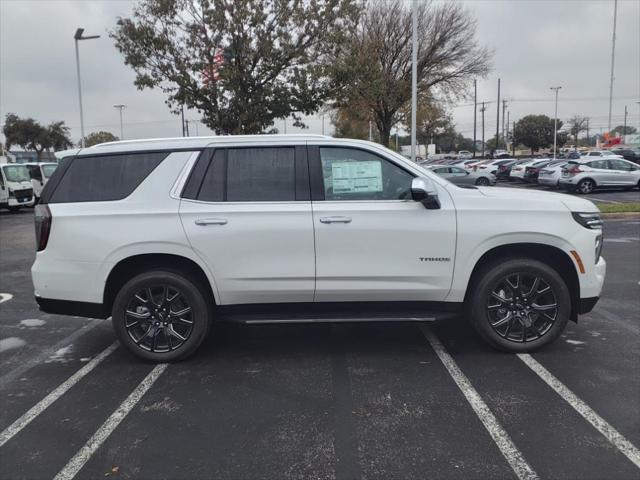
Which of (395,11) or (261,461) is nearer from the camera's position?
(261,461)

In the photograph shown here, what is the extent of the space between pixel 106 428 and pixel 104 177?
2.13 m

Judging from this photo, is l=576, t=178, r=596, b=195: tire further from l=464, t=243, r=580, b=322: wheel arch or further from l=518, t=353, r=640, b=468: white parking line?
l=518, t=353, r=640, b=468: white parking line

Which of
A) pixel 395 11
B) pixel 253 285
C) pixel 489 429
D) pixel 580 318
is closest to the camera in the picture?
pixel 489 429

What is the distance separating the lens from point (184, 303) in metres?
4.65

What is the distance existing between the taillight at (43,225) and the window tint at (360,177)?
233cm

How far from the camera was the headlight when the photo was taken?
4594 mm

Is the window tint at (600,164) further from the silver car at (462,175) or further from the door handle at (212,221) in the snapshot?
the door handle at (212,221)

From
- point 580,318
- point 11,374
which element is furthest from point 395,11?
point 11,374

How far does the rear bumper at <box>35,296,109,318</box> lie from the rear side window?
2.82ft

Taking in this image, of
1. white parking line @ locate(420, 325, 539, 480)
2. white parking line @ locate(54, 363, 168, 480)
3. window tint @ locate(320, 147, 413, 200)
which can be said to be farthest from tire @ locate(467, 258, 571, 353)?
white parking line @ locate(54, 363, 168, 480)

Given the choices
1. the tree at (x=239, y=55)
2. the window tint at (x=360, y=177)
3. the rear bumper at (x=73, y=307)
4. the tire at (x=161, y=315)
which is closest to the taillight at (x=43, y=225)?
the rear bumper at (x=73, y=307)

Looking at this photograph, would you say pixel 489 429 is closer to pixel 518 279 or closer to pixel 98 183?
pixel 518 279

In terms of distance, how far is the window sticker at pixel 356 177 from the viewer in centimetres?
462

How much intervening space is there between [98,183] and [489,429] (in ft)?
11.9
